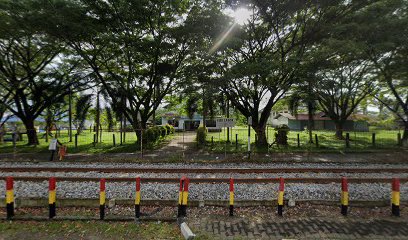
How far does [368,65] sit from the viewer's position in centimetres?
1908

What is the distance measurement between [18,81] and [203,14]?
1864cm

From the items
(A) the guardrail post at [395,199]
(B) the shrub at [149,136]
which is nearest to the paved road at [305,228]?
(A) the guardrail post at [395,199]

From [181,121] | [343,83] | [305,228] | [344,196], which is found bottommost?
[305,228]

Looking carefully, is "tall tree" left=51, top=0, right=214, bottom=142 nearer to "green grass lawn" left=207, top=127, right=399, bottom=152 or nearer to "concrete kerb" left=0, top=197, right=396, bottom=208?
"green grass lawn" left=207, top=127, right=399, bottom=152

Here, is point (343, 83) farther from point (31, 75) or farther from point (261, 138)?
point (31, 75)

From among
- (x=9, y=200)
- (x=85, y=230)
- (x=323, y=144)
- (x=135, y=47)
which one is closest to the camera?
(x=85, y=230)

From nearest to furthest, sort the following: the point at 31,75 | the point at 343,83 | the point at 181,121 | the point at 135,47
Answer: the point at 135,47 → the point at 31,75 → the point at 343,83 → the point at 181,121

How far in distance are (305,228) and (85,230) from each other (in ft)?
16.3

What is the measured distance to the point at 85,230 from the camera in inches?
181

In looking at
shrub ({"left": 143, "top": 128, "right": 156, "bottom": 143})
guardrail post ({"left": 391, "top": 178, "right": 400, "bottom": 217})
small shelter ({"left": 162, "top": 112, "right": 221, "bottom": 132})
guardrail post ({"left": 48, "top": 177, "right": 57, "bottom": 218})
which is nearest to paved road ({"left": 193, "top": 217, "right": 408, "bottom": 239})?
guardrail post ({"left": 391, "top": 178, "right": 400, "bottom": 217})

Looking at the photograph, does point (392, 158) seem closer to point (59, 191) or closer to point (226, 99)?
point (226, 99)

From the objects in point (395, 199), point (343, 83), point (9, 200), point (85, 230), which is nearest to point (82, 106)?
point (9, 200)

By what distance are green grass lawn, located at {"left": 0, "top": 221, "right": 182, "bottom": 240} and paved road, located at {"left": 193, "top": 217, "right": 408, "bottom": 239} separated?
2.69 feet

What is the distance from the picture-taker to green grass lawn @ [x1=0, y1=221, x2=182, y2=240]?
4.38 meters
